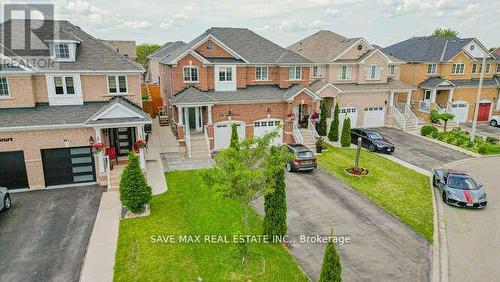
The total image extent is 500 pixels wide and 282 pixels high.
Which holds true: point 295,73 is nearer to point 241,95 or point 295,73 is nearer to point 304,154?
point 241,95

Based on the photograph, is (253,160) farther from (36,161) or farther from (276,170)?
(36,161)

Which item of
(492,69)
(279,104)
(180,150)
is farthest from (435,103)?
(180,150)

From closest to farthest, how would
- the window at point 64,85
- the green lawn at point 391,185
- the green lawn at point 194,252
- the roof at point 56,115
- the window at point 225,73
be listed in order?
1. the green lawn at point 194,252
2. the green lawn at point 391,185
3. the roof at point 56,115
4. the window at point 64,85
5. the window at point 225,73

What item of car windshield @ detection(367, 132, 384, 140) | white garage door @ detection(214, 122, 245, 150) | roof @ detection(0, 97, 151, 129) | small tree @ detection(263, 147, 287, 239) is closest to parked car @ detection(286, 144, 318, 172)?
white garage door @ detection(214, 122, 245, 150)

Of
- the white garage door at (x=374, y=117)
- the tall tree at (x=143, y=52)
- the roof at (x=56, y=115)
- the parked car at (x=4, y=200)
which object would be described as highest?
the tall tree at (x=143, y=52)

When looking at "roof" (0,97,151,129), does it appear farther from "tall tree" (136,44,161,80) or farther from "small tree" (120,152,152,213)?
"tall tree" (136,44,161,80)

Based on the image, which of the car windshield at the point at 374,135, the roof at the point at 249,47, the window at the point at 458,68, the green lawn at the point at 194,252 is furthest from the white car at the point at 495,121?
the green lawn at the point at 194,252

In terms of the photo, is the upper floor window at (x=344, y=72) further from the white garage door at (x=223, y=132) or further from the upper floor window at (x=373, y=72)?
the white garage door at (x=223, y=132)
